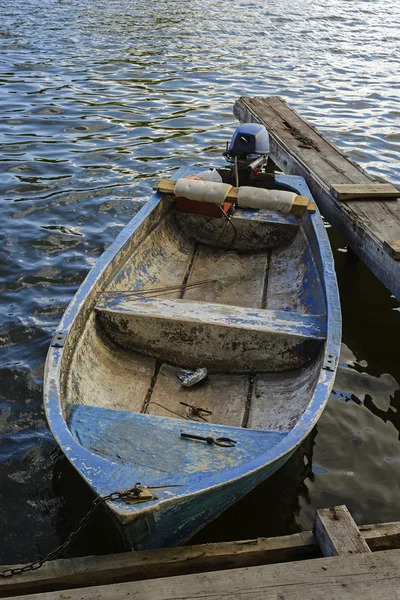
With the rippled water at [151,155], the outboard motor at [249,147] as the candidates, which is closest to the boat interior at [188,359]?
the rippled water at [151,155]

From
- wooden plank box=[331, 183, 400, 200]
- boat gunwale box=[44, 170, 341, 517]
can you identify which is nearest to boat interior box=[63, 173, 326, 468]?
boat gunwale box=[44, 170, 341, 517]

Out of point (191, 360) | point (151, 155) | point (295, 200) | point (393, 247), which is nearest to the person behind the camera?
point (191, 360)

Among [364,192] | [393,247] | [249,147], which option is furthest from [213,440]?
[249,147]

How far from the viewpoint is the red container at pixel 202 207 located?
6605 millimetres

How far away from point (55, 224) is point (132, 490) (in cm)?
552

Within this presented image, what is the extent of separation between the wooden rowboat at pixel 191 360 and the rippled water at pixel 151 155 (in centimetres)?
72

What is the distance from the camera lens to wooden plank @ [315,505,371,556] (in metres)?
3.16

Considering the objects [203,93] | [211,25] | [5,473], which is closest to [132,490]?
[5,473]

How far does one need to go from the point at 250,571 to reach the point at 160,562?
486mm

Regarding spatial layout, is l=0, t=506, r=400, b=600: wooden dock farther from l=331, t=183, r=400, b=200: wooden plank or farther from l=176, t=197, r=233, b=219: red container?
l=331, t=183, r=400, b=200: wooden plank

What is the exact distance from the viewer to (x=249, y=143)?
23.3ft

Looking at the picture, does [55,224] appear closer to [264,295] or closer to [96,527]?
[264,295]

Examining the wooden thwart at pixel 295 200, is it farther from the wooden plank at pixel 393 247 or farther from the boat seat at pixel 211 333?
the boat seat at pixel 211 333

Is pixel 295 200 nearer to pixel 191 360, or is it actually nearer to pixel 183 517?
pixel 191 360
